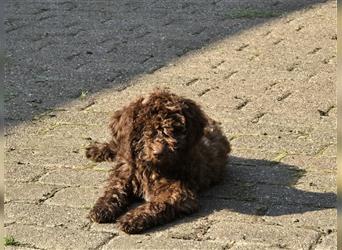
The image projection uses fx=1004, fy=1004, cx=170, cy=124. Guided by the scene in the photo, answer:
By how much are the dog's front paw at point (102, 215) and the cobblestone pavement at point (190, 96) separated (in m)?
0.05

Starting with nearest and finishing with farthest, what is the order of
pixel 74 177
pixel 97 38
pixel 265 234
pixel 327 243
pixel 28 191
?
pixel 327 243, pixel 265 234, pixel 28 191, pixel 74 177, pixel 97 38

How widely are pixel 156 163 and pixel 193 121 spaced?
0.35 metres

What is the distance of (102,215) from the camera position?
6.08 metres

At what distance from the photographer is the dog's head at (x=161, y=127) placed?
20.2ft

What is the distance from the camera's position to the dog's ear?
6.25 metres

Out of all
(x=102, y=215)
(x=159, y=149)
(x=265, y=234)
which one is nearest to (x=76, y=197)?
(x=102, y=215)

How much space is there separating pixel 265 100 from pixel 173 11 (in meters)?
3.95

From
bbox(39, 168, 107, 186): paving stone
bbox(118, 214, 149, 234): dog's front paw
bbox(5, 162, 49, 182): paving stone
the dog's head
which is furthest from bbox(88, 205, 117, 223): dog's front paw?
bbox(5, 162, 49, 182): paving stone

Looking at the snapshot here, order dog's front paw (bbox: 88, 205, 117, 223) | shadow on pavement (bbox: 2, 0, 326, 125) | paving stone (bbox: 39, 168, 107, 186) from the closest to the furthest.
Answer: dog's front paw (bbox: 88, 205, 117, 223) → paving stone (bbox: 39, 168, 107, 186) → shadow on pavement (bbox: 2, 0, 326, 125)

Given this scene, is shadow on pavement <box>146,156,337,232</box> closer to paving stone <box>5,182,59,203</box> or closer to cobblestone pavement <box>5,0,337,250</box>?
cobblestone pavement <box>5,0,337,250</box>

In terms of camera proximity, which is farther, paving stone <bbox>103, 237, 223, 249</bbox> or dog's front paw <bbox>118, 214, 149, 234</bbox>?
dog's front paw <bbox>118, 214, 149, 234</bbox>

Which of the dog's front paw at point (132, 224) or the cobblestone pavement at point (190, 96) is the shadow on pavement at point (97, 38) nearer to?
the cobblestone pavement at point (190, 96)

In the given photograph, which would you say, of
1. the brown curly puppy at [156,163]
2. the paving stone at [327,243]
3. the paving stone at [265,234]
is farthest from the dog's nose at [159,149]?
the paving stone at [327,243]

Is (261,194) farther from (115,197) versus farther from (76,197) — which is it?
(76,197)
